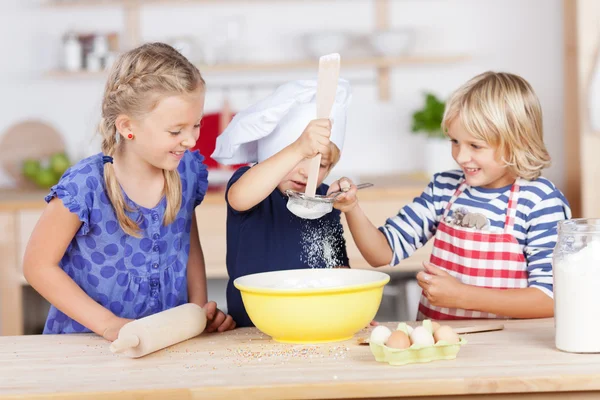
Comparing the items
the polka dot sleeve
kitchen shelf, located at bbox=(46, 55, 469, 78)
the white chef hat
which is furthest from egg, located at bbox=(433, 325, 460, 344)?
kitchen shelf, located at bbox=(46, 55, 469, 78)

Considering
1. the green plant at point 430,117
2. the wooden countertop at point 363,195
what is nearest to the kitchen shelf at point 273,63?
the green plant at point 430,117

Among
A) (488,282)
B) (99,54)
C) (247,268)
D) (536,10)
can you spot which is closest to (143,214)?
(247,268)

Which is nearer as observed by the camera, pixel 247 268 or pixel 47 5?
pixel 247 268

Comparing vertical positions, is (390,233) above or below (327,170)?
below

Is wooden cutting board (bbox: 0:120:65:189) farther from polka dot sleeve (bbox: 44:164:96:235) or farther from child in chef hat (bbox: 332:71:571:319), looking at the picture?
child in chef hat (bbox: 332:71:571:319)

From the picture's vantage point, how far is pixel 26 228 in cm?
290

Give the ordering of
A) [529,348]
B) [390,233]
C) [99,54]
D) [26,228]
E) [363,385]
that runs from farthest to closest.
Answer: [99,54], [26,228], [390,233], [529,348], [363,385]

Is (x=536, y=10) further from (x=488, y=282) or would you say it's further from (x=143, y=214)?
(x=143, y=214)

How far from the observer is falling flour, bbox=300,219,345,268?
154cm

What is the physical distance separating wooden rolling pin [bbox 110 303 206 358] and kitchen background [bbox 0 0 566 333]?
2.08 metres

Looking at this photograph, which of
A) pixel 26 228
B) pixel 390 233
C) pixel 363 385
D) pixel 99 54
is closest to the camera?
pixel 363 385

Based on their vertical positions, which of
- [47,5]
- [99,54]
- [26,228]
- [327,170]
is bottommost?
[26,228]

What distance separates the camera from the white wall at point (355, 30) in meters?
3.34

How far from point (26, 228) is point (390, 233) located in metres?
1.79
